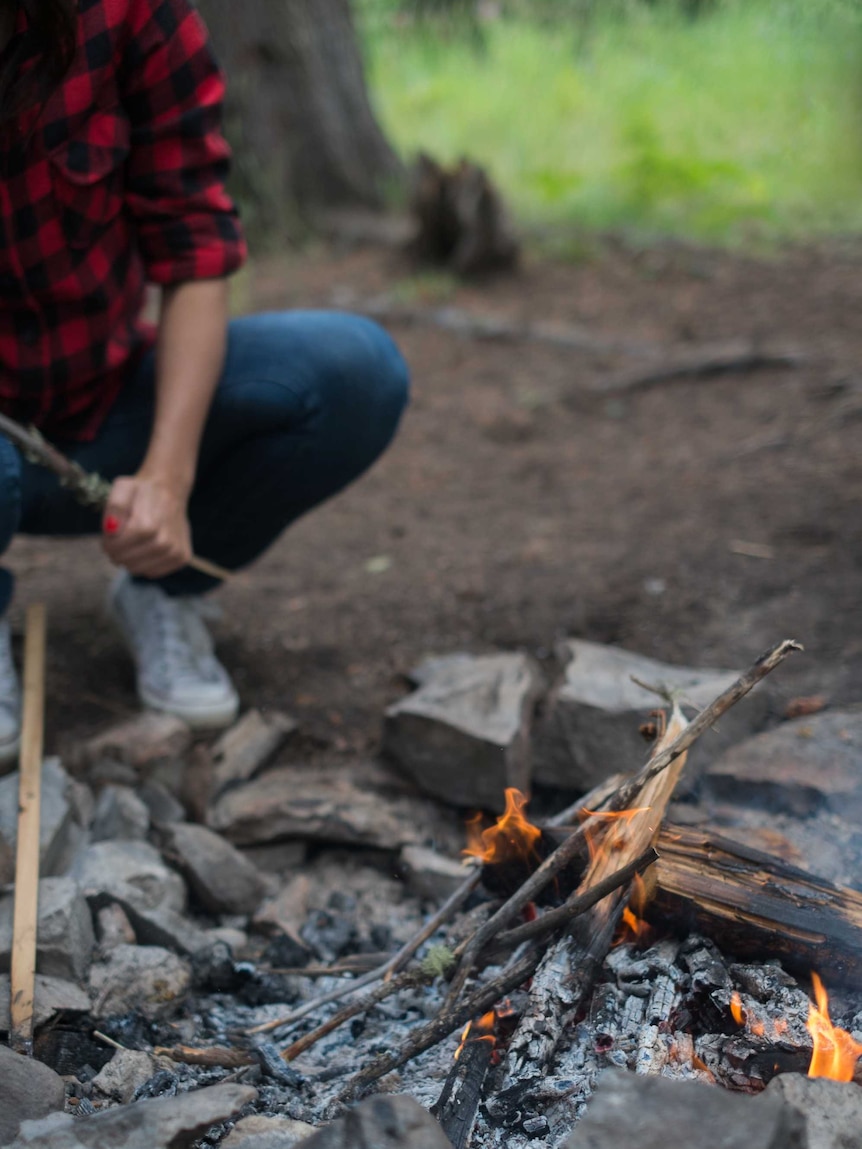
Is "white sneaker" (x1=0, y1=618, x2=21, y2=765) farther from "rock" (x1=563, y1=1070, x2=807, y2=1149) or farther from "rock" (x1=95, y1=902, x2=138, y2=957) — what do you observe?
"rock" (x1=563, y1=1070, x2=807, y2=1149)

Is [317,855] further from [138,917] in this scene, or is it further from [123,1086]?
[123,1086]

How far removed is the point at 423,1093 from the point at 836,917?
567 mm

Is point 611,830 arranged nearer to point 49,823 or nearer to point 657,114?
point 49,823

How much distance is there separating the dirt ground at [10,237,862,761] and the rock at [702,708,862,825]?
0.22m

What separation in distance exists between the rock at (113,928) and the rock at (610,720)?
0.80m

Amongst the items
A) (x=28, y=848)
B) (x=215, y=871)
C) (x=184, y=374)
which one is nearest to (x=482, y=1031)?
(x=215, y=871)

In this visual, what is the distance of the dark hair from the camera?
1.45m

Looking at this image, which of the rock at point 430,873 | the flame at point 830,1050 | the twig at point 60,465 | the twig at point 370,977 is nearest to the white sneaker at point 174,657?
the twig at point 60,465

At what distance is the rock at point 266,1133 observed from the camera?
1.17 m

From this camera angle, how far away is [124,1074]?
4.40 feet

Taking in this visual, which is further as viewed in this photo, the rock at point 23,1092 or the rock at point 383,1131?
the rock at point 23,1092

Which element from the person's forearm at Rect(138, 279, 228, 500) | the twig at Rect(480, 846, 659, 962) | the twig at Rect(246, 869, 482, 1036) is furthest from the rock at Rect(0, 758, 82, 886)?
the twig at Rect(480, 846, 659, 962)

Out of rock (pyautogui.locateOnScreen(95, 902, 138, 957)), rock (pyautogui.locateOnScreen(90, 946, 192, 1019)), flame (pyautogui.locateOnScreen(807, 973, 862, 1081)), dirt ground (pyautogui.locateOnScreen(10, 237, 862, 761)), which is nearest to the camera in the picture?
flame (pyautogui.locateOnScreen(807, 973, 862, 1081))

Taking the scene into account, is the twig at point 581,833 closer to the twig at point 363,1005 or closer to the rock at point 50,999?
the twig at point 363,1005
